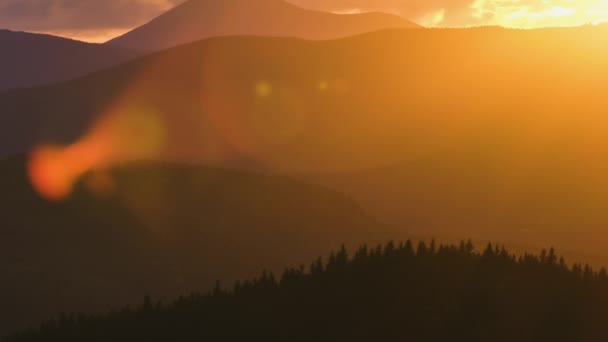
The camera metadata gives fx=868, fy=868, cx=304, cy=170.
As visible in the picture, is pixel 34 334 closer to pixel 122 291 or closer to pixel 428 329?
pixel 428 329

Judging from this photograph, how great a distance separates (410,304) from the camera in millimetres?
72375

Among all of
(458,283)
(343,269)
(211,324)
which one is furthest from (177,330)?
(458,283)

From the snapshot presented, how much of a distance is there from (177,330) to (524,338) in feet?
144

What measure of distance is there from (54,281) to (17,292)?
10.7 metres

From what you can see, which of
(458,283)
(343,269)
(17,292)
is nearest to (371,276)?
(343,269)

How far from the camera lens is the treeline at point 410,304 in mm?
63844

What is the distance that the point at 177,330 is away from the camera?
93.6 m

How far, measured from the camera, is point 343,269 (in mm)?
87875

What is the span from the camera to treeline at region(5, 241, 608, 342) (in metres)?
63.8

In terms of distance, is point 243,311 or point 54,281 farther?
point 54,281

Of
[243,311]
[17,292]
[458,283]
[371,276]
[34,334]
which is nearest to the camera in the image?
[458,283]

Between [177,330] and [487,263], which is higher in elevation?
[487,263]

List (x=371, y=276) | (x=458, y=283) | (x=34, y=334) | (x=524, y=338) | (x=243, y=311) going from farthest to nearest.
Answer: (x=34, y=334)
(x=243, y=311)
(x=371, y=276)
(x=458, y=283)
(x=524, y=338)

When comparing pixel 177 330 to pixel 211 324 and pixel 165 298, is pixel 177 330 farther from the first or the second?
pixel 165 298
